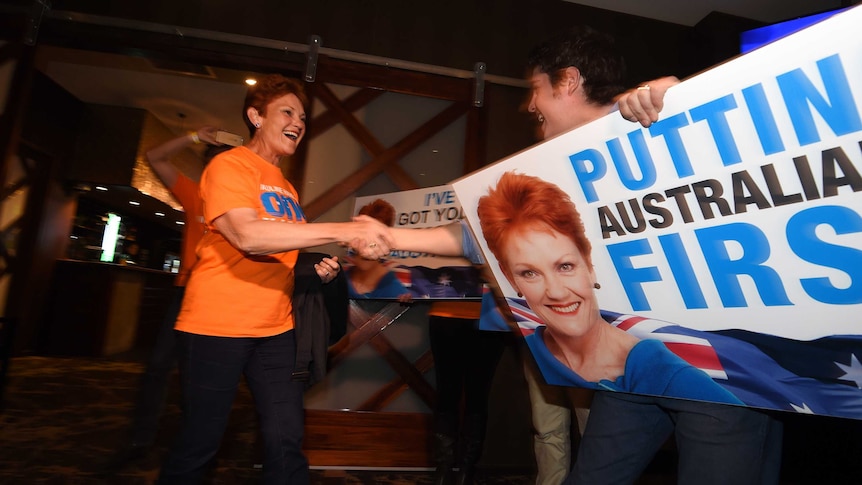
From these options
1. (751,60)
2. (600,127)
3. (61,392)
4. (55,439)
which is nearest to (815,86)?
(751,60)

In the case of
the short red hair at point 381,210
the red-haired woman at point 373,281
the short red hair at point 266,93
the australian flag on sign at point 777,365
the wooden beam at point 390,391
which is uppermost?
the short red hair at point 266,93

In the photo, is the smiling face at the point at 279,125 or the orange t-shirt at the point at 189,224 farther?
the orange t-shirt at the point at 189,224

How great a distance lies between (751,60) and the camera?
0.70 meters

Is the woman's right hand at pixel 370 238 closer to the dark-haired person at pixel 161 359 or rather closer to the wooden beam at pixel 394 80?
the dark-haired person at pixel 161 359

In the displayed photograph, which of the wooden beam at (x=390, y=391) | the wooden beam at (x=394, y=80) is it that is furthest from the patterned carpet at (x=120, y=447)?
the wooden beam at (x=394, y=80)

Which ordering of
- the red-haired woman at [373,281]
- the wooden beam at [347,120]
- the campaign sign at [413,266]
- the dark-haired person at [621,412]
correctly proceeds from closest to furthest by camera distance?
the dark-haired person at [621,412], the campaign sign at [413,266], the red-haired woman at [373,281], the wooden beam at [347,120]

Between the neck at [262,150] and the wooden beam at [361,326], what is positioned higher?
the neck at [262,150]

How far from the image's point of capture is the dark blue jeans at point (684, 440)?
906 millimetres

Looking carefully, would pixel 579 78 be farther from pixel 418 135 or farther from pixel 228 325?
pixel 418 135

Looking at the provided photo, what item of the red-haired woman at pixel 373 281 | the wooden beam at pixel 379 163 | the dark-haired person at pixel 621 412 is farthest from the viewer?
the wooden beam at pixel 379 163

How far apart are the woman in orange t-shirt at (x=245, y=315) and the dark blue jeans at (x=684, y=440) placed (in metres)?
0.71

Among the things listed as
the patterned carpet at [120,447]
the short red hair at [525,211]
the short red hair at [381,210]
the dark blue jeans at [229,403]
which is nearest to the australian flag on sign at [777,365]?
the short red hair at [525,211]

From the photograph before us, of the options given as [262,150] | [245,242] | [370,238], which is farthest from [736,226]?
[262,150]

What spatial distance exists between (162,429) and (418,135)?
99.5 inches
